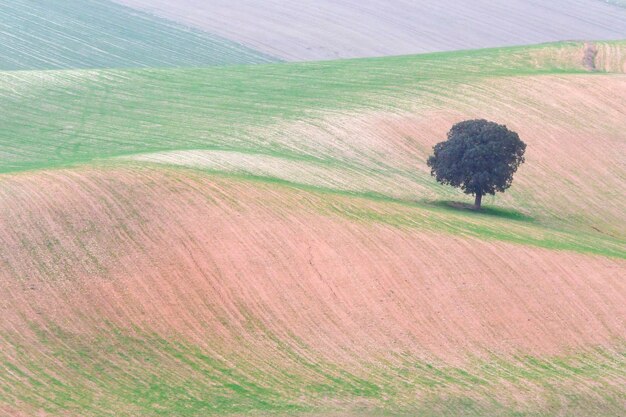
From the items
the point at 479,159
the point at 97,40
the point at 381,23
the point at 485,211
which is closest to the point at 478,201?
the point at 485,211

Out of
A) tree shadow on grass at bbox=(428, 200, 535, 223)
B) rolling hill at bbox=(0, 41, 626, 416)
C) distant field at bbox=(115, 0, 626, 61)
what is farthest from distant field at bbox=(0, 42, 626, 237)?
distant field at bbox=(115, 0, 626, 61)

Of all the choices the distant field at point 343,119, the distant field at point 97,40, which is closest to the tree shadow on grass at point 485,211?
the distant field at point 343,119

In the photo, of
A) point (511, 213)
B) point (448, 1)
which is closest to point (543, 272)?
point (511, 213)

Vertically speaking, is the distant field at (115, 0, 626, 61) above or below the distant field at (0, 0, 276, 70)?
above

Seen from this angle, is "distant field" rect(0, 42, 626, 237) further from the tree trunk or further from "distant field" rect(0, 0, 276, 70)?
"distant field" rect(0, 0, 276, 70)

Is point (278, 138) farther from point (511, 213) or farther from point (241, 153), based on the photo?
point (511, 213)
